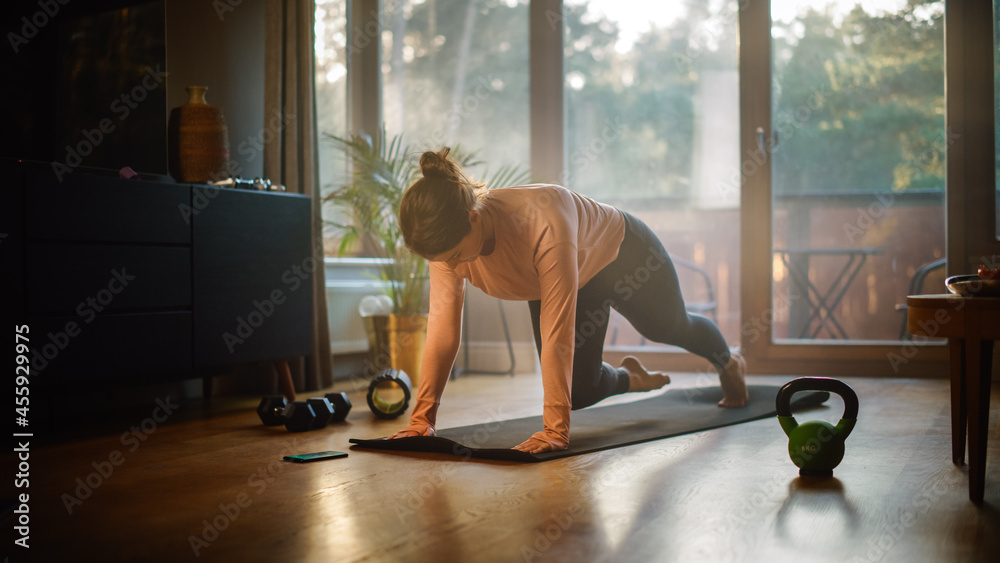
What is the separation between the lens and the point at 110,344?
8.16ft

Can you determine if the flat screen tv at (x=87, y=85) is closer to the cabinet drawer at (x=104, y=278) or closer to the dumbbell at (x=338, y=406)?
the cabinet drawer at (x=104, y=278)

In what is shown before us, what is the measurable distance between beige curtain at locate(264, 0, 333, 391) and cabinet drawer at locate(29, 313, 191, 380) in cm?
96

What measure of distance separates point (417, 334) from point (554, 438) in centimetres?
190

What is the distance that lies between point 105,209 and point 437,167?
1214mm

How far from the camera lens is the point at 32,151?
2.54 meters

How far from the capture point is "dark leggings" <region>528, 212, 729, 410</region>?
7.87 ft

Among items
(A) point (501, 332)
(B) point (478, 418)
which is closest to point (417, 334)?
(A) point (501, 332)

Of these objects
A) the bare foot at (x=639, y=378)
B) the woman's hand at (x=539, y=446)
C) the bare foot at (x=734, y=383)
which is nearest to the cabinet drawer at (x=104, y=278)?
the woman's hand at (x=539, y=446)

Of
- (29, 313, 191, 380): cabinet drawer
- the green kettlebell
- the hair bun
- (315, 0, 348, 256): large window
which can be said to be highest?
(315, 0, 348, 256): large window

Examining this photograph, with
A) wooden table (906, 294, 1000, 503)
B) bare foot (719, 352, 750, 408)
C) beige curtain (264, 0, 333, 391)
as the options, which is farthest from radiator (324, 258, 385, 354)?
wooden table (906, 294, 1000, 503)

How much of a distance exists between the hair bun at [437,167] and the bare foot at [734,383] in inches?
55.8

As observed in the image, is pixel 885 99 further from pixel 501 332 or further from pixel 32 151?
pixel 32 151

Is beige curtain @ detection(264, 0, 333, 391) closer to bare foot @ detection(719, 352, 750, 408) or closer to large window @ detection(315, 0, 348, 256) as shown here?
large window @ detection(315, 0, 348, 256)

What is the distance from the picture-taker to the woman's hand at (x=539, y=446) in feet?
6.70
